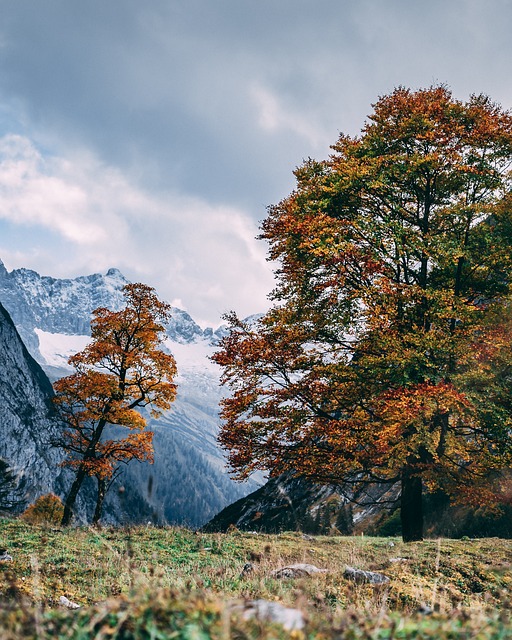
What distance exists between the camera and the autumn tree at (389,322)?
1142 centimetres

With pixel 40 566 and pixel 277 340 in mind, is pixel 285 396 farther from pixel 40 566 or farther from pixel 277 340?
pixel 40 566

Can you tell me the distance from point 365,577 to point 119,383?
19.9 meters

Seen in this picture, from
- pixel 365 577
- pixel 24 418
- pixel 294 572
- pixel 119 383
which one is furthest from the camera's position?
pixel 24 418

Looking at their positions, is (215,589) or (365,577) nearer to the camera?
(215,589)

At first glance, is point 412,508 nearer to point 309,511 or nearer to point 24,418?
point 309,511

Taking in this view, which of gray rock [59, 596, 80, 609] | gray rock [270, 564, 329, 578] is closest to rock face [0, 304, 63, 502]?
gray rock [270, 564, 329, 578]

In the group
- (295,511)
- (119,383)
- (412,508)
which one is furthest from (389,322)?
(295,511)

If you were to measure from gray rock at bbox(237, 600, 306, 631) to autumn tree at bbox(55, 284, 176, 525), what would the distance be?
21.6 metres

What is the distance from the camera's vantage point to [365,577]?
6391 millimetres

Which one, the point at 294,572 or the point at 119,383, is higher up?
the point at 119,383

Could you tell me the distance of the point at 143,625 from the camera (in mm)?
2143

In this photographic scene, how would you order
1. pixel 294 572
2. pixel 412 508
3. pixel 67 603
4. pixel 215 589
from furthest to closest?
pixel 412 508 < pixel 294 572 < pixel 215 589 < pixel 67 603

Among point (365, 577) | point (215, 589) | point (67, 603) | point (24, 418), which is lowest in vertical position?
point (67, 603)

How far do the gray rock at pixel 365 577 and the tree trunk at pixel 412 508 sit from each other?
692 cm
